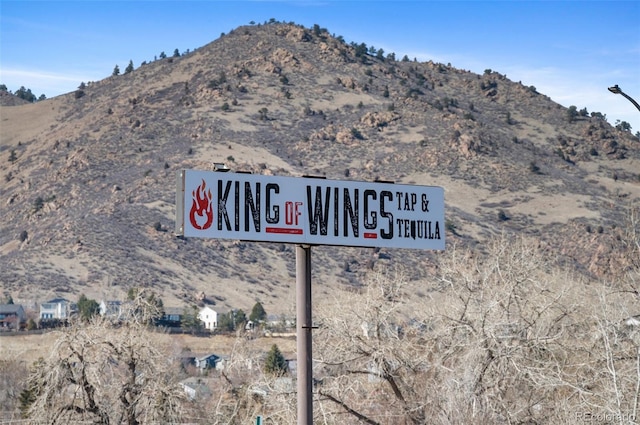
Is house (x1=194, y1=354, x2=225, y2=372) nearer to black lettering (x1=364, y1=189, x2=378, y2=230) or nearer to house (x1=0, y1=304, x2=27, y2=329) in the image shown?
house (x1=0, y1=304, x2=27, y2=329)

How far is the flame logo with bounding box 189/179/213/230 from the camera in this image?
1495 centimetres

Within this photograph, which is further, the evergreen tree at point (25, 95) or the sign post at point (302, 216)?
the evergreen tree at point (25, 95)

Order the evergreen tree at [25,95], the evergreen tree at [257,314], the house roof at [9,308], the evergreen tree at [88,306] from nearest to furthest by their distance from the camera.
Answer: the evergreen tree at [88,306] → the evergreen tree at [257,314] → the house roof at [9,308] → the evergreen tree at [25,95]

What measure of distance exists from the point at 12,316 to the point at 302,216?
73.3 meters

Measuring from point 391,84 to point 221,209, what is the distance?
442ft

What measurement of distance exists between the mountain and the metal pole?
208 ft

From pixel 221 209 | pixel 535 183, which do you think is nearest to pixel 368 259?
pixel 535 183

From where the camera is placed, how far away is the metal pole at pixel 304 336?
15.2 meters

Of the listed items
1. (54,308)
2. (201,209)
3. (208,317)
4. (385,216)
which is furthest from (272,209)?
(208,317)

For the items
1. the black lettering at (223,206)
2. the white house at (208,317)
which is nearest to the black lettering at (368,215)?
the black lettering at (223,206)

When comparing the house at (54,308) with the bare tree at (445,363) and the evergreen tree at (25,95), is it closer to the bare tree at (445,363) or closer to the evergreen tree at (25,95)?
the bare tree at (445,363)

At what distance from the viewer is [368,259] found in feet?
303

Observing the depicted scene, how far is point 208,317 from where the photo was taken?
86875 mm

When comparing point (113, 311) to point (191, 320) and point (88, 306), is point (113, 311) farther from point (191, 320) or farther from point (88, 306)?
point (191, 320)
